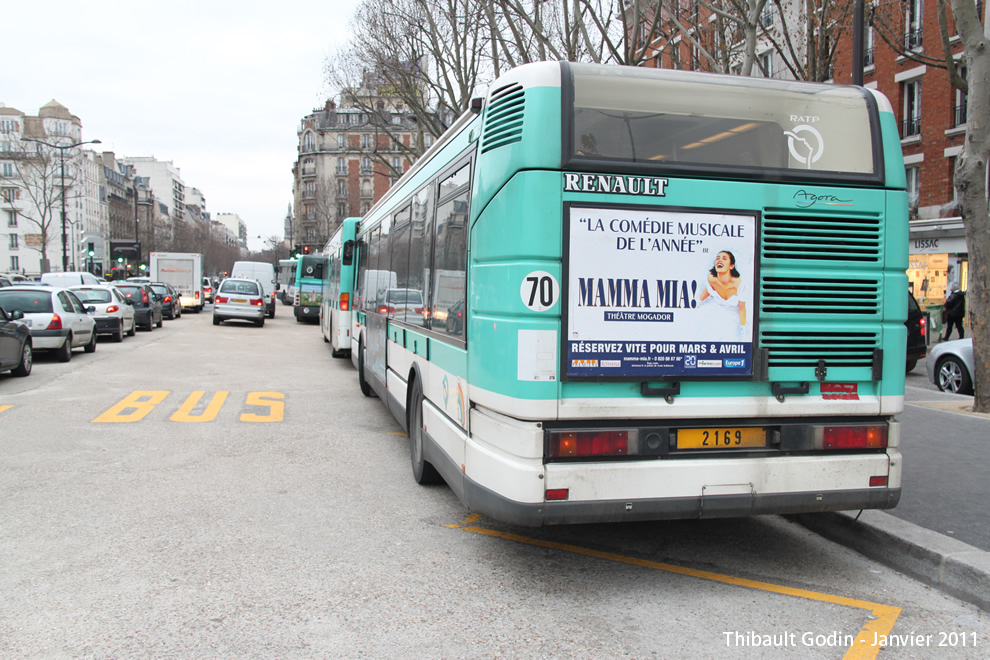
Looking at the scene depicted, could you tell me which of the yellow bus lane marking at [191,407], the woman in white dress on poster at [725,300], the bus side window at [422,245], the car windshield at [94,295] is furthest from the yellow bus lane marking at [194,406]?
the car windshield at [94,295]

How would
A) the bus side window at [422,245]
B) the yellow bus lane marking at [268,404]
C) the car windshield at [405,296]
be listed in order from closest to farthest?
the bus side window at [422,245] → the car windshield at [405,296] → the yellow bus lane marking at [268,404]

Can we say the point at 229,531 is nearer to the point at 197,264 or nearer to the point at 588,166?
the point at 588,166

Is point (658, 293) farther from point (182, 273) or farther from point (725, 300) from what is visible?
point (182, 273)

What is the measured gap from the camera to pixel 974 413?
9.72 m

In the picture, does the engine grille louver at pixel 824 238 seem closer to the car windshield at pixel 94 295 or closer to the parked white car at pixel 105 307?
the parked white car at pixel 105 307

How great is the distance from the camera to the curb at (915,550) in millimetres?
4156

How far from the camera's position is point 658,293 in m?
4.23

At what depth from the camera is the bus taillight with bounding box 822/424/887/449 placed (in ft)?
14.4

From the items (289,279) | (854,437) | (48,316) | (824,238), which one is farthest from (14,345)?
(289,279)

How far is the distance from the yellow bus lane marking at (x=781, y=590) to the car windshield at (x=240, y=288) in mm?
25443

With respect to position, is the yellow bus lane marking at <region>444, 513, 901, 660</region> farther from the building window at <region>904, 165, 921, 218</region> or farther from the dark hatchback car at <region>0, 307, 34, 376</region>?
the building window at <region>904, 165, 921, 218</region>

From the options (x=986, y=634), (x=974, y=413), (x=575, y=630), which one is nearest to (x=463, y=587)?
(x=575, y=630)

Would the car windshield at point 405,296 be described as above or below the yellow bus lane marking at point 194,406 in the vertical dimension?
above

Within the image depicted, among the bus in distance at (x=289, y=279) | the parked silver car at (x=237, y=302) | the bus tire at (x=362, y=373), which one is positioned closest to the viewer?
the bus tire at (x=362, y=373)
